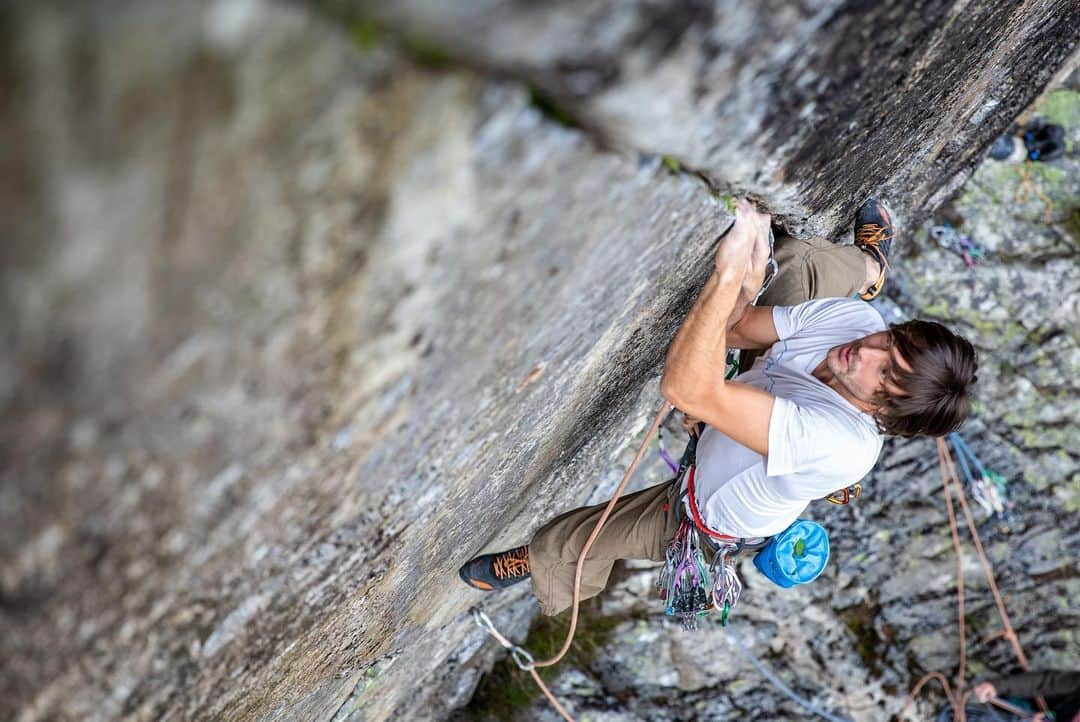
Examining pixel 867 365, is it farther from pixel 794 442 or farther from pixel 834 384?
pixel 794 442

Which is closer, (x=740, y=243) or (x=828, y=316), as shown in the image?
(x=740, y=243)

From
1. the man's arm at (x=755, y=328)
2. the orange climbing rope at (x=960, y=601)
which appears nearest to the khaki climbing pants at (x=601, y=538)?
the man's arm at (x=755, y=328)

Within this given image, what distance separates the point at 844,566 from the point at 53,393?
471 cm

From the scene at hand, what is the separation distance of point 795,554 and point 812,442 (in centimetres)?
93

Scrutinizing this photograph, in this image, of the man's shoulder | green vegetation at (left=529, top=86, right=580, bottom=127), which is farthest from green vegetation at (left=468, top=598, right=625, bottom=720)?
green vegetation at (left=529, top=86, right=580, bottom=127)

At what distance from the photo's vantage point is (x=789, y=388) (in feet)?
8.36

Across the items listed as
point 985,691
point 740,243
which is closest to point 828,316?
point 740,243

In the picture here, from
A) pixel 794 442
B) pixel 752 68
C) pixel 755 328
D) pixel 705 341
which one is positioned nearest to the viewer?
pixel 752 68

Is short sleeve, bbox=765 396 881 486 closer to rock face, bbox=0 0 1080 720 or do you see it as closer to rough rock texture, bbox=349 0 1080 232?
rock face, bbox=0 0 1080 720

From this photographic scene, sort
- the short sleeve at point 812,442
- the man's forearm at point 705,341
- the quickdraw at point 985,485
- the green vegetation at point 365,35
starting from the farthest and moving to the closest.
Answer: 1. the quickdraw at point 985,485
2. the short sleeve at point 812,442
3. the man's forearm at point 705,341
4. the green vegetation at point 365,35

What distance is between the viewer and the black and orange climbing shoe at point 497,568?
3449 mm

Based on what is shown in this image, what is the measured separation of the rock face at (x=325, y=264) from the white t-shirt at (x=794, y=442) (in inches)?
14.0

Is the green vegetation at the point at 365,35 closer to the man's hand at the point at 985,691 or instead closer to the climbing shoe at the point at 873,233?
the climbing shoe at the point at 873,233

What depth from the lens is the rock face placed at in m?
1.01
